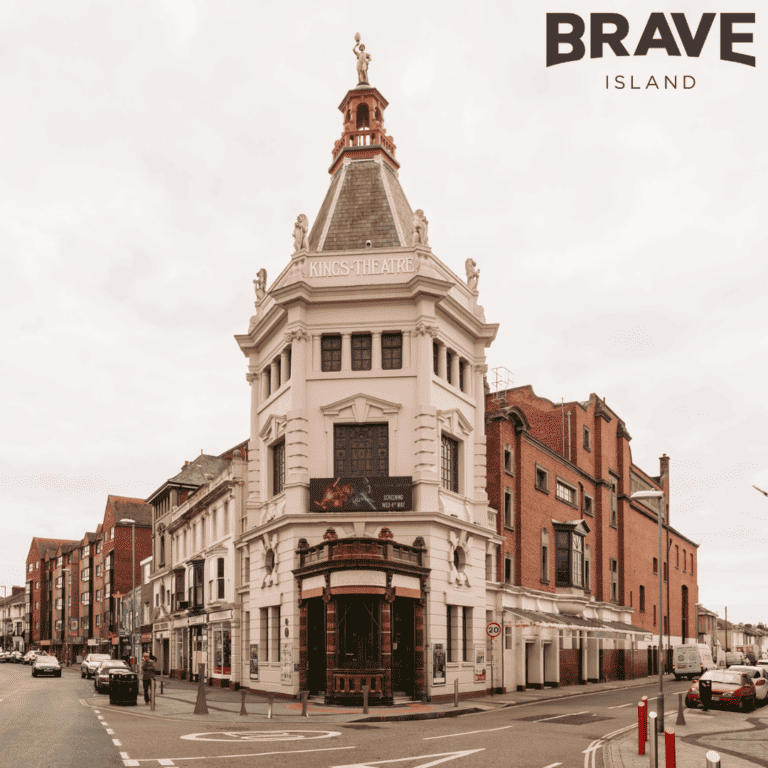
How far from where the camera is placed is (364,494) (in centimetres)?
3594

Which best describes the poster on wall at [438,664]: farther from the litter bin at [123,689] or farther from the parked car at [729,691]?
the litter bin at [123,689]

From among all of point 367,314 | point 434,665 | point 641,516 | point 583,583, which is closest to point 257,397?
point 367,314

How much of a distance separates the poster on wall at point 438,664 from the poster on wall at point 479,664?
3.53m

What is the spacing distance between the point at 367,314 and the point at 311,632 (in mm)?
13050

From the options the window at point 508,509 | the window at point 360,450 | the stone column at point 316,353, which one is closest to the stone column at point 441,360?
the window at point 360,450

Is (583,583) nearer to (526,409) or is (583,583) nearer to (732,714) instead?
(526,409)

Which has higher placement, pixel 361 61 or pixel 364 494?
pixel 361 61

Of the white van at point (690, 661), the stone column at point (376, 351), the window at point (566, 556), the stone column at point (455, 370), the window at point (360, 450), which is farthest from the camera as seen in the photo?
the white van at point (690, 661)

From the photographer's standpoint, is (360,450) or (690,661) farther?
(690,661)

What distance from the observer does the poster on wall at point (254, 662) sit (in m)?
39.8

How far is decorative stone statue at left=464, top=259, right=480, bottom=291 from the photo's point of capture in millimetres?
42250

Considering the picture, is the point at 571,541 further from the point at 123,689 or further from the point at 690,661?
the point at 123,689

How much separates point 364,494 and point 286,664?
7274mm

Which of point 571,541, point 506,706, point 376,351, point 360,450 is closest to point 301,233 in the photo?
point 376,351
